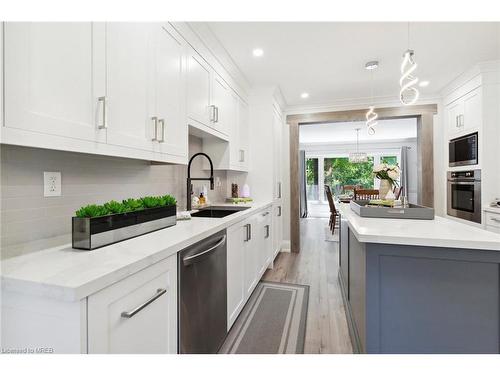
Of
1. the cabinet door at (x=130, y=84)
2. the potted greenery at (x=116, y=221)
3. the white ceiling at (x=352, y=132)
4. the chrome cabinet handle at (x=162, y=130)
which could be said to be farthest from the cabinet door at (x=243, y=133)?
the white ceiling at (x=352, y=132)

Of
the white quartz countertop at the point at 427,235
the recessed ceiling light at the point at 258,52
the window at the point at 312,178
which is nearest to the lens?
the white quartz countertop at the point at 427,235

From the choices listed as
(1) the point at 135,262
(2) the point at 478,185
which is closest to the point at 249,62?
(1) the point at 135,262

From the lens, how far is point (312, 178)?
362 inches

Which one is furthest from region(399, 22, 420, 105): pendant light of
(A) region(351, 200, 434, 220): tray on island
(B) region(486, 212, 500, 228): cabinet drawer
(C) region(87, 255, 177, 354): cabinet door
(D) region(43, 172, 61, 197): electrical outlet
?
(D) region(43, 172, 61, 197): electrical outlet

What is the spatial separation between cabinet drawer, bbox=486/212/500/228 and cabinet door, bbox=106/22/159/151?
3681 mm

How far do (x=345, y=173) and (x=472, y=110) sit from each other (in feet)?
19.1

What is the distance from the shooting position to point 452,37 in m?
2.42

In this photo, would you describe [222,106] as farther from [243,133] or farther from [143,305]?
[143,305]

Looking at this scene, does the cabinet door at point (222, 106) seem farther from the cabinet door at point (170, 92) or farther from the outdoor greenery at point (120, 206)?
the outdoor greenery at point (120, 206)

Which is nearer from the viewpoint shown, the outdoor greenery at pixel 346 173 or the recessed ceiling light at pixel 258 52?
the recessed ceiling light at pixel 258 52

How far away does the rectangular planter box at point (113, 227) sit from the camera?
1041mm

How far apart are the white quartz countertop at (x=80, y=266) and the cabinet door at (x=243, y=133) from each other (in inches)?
83.8

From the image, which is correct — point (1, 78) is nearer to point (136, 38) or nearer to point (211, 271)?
point (136, 38)

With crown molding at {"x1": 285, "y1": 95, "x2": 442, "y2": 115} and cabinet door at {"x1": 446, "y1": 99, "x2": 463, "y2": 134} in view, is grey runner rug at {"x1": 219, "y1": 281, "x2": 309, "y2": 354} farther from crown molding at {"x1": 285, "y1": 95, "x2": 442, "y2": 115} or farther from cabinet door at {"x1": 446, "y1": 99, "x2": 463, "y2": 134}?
cabinet door at {"x1": 446, "y1": 99, "x2": 463, "y2": 134}
